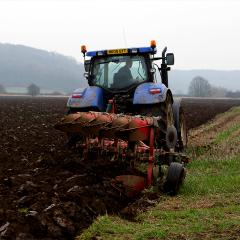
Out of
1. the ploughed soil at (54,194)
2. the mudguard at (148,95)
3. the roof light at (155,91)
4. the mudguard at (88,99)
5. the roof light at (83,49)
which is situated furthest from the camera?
the roof light at (83,49)

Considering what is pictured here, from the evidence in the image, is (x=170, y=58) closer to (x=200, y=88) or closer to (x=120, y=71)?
(x=120, y=71)

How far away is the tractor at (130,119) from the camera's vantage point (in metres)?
7.41

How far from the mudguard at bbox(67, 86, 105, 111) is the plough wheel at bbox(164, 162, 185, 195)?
2293mm

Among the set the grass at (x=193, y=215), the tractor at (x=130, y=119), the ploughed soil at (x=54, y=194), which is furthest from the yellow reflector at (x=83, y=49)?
the grass at (x=193, y=215)

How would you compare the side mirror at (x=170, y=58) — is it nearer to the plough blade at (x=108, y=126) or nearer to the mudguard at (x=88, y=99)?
the mudguard at (x=88, y=99)

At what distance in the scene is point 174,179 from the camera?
7297 mm

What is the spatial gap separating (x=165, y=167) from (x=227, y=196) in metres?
2.23

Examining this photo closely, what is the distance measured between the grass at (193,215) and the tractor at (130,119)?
43 cm

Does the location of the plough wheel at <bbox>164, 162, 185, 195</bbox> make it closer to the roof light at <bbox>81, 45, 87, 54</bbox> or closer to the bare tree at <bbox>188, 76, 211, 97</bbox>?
the roof light at <bbox>81, 45, 87, 54</bbox>

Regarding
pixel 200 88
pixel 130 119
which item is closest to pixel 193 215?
pixel 130 119

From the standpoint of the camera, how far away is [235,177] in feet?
27.3

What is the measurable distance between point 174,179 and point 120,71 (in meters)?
3.04

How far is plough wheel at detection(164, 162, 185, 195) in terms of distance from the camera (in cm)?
730

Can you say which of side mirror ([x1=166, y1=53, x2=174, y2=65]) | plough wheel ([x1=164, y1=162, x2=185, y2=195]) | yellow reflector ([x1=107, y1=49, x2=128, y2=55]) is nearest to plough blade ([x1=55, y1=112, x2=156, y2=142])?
plough wheel ([x1=164, y1=162, x2=185, y2=195])
